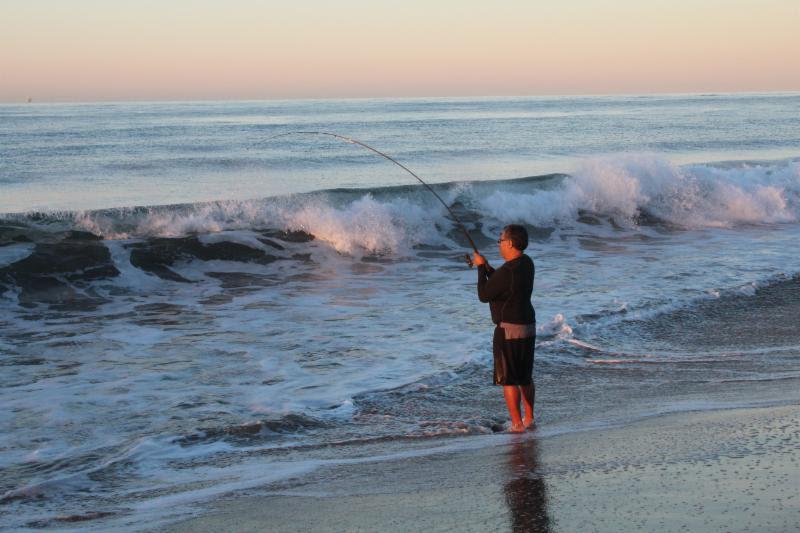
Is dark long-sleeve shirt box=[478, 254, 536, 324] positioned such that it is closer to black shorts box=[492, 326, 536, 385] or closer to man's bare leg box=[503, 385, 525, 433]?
black shorts box=[492, 326, 536, 385]

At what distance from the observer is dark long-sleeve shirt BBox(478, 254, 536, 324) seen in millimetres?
5445

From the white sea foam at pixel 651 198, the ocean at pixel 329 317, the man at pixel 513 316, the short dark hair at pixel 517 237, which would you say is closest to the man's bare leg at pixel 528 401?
the man at pixel 513 316

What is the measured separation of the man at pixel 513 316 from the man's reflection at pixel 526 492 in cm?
58

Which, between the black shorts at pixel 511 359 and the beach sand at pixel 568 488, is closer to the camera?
the beach sand at pixel 568 488

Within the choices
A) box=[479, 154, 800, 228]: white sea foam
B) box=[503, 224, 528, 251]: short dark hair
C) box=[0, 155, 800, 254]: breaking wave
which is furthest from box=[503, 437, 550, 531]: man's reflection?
box=[479, 154, 800, 228]: white sea foam

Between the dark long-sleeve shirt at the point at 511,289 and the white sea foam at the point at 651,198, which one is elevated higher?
the dark long-sleeve shirt at the point at 511,289

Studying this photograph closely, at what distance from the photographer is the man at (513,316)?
547 centimetres

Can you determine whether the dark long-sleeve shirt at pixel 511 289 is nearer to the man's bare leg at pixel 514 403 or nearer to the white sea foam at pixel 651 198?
the man's bare leg at pixel 514 403

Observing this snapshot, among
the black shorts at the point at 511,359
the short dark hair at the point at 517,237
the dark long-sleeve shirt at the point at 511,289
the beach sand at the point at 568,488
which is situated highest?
the short dark hair at the point at 517,237

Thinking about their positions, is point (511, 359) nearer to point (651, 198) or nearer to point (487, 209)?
point (487, 209)

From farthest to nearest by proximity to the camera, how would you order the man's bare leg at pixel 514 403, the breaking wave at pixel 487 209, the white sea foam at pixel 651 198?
the white sea foam at pixel 651 198 < the breaking wave at pixel 487 209 < the man's bare leg at pixel 514 403

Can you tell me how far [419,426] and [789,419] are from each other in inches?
Answer: 81.4

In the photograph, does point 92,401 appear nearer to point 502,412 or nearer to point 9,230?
point 502,412

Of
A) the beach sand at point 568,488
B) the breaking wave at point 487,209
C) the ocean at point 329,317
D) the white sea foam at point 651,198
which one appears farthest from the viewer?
the white sea foam at point 651,198
